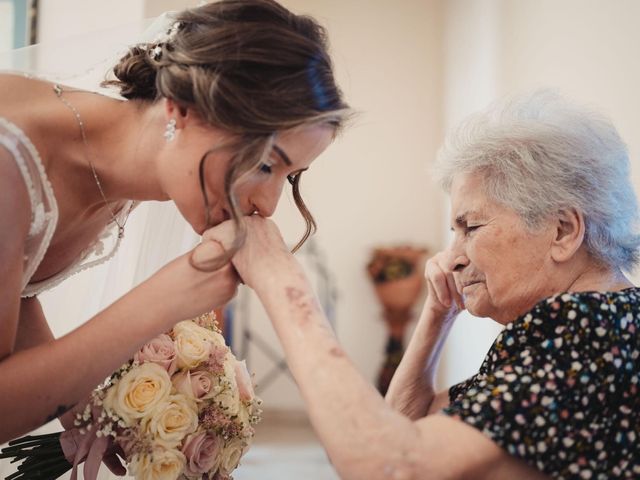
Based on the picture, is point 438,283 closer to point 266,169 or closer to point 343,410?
point 266,169

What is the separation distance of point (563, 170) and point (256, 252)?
66cm

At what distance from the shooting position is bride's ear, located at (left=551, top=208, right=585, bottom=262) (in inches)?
56.2

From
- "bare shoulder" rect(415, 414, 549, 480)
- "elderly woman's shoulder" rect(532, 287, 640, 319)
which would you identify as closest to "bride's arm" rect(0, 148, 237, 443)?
"bare shoulder" rect(415, 414, 549, 480)

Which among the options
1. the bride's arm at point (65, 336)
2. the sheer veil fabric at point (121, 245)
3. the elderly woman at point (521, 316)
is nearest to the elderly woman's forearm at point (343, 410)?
the elderly woman at point (521, 316)

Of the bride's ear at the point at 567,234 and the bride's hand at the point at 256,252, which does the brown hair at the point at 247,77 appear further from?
the bride's ear at the point at 567,234

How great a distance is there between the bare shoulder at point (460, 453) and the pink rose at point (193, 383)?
1.69 ft

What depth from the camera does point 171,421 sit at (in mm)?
1350

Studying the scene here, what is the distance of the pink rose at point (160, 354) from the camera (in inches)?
55.2

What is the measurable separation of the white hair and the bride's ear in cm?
1

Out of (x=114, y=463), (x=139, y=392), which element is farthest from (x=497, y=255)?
(x=114, y=463)

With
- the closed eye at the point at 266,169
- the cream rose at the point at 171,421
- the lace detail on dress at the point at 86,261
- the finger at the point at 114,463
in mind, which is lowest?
the finger at the point at 114,463

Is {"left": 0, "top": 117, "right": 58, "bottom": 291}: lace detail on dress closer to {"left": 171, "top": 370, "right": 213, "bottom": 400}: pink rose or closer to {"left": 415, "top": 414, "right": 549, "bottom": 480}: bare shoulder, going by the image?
{"left": 171, "top": 370, "right": 213, "bottom": 400}: pink rose

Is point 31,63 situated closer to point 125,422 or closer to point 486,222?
point 125,422

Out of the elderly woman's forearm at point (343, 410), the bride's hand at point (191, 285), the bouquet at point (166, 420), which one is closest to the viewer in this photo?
the elderly woman's forearm at point (343, 410)
